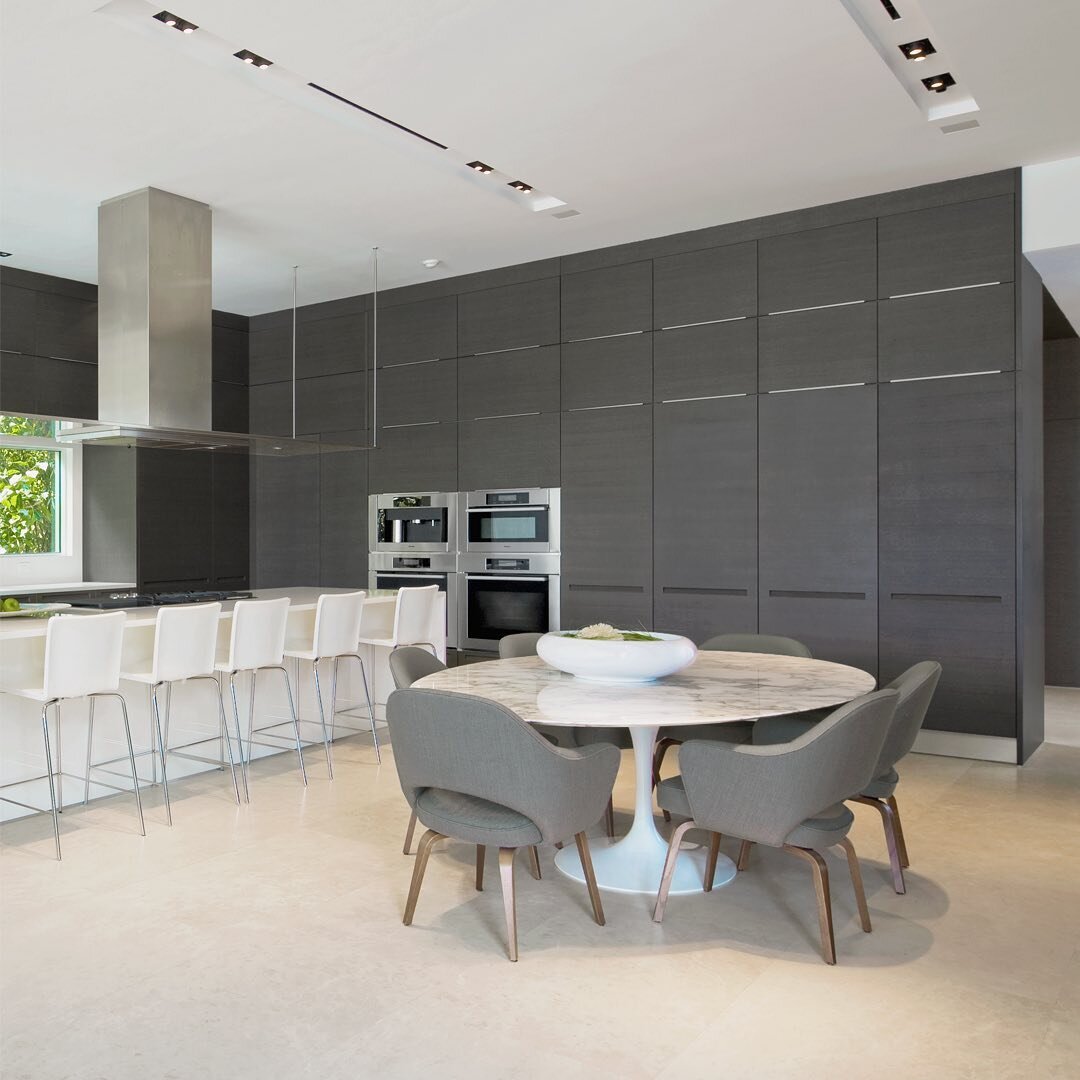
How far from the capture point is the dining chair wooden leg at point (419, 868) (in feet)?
9.05

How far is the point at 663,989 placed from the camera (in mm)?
2428

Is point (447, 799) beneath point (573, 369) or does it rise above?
beneath

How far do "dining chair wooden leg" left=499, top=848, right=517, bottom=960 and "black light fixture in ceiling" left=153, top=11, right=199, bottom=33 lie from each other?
2.96 meters

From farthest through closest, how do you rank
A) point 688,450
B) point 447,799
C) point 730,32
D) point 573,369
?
point 573,369 < point 688,450 < point 730,32 < point 447,799

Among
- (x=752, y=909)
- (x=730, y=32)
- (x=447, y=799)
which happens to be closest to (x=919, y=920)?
(x=752, y=909)

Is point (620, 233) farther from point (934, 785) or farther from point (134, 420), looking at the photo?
point (934, 785)

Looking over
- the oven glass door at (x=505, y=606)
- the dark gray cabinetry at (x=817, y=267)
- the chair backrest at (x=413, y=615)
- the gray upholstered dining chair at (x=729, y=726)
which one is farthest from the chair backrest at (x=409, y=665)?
the dark gray cabinetry at (x=817, y=267)

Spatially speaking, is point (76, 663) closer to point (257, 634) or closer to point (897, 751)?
point (257, 634)

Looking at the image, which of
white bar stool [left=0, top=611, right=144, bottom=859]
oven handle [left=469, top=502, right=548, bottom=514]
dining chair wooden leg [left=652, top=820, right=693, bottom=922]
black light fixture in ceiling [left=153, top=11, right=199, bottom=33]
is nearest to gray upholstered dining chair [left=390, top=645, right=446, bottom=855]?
dining chair wooden leg [left=652, top=820, right=693, bottom=922]

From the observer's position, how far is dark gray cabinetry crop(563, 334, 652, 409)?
230 inches

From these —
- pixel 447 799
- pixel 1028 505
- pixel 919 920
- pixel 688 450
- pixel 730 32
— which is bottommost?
pixel 919 920

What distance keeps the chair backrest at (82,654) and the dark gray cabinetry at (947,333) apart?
12.9 ft

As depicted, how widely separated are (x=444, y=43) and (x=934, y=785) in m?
3.74

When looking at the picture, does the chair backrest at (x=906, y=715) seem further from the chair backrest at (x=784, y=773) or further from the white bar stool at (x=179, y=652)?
the white bar stool at (x=179, y=652)
